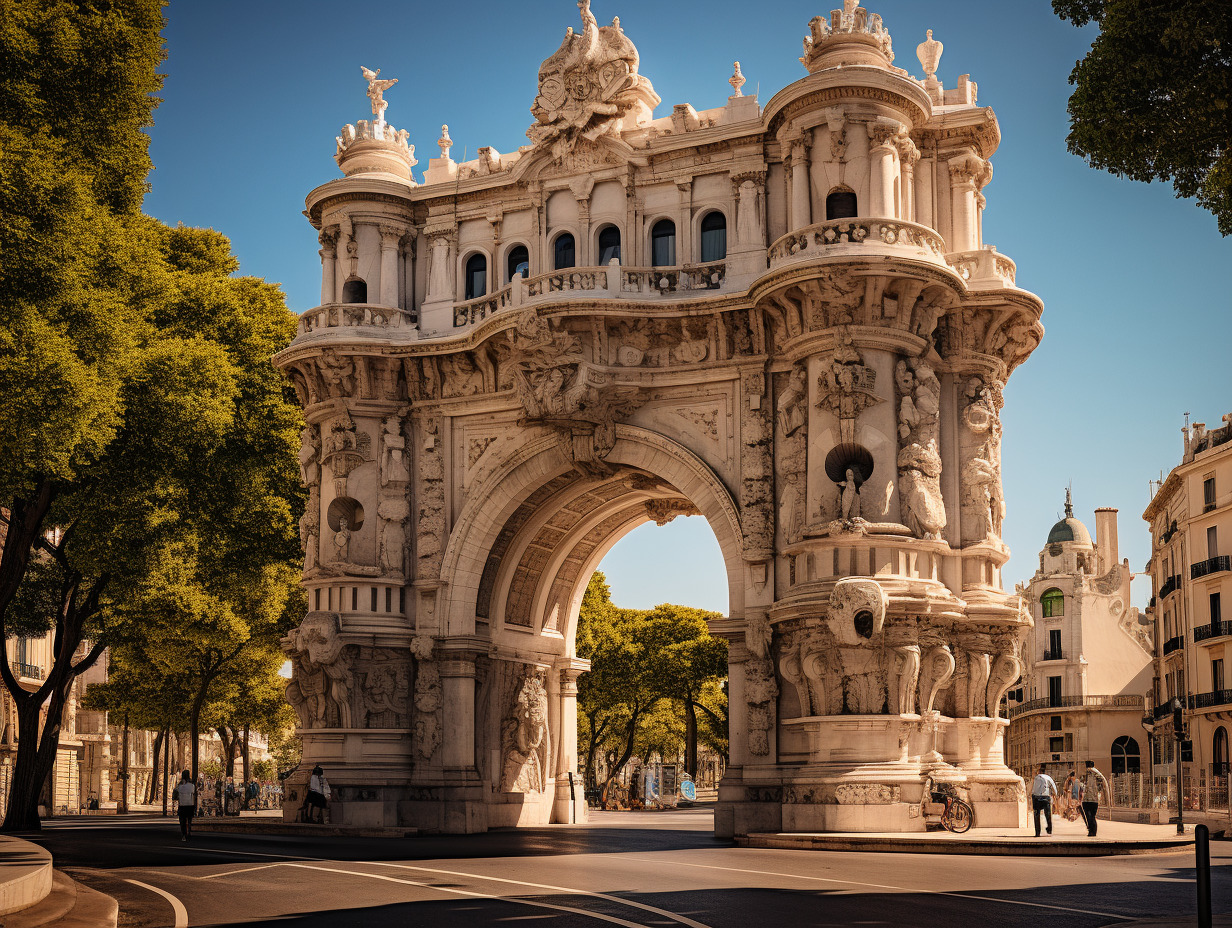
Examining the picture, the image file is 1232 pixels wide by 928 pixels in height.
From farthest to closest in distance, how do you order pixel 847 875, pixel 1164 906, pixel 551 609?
1. pixel 551 609
2. pixel 847 875
3. pixel 1164 906

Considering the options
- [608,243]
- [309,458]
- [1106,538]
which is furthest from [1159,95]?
[1106,538]

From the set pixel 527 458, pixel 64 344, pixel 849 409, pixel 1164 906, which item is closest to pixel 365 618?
pixel 527 458

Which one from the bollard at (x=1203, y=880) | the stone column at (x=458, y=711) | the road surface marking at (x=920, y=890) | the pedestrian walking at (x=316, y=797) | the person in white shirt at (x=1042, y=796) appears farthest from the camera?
the stone column at (x=458, y=711)

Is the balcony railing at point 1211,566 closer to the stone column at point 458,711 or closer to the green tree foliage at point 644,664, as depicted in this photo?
the green tree foliage at point 644,664

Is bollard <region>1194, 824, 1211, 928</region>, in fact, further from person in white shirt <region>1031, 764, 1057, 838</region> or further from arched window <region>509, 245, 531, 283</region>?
arched window <region>509, 245, 531, 283</region>

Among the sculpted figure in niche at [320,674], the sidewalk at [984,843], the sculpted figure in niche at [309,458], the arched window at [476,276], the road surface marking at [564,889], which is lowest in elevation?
the sidewalk at [984,843]

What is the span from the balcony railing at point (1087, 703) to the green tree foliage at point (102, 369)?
58722 mm

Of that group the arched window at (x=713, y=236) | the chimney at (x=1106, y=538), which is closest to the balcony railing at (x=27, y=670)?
the arched window at (x=713, y=236)

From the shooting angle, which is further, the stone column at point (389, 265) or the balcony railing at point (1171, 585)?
the balcony railing at point (1171, 585)

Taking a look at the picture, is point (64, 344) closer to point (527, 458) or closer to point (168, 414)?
point (168, 414)

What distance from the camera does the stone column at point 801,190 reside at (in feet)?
111

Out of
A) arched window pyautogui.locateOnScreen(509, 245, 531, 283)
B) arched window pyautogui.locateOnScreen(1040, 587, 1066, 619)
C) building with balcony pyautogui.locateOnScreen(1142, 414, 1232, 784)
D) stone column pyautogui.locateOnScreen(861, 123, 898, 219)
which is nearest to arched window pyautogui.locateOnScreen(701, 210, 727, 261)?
stone column pyautogui.locateOnScreen(861, 123, 898, 219)

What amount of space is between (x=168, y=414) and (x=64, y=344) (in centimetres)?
503

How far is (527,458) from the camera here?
36.9 meters
